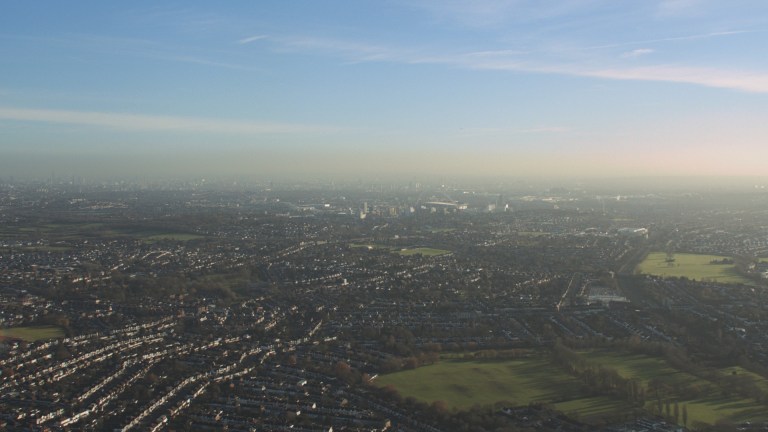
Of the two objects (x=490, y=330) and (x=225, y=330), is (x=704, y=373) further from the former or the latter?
(x=225, y=330)

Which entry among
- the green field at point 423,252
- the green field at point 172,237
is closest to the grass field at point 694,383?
the green field at point 423,252

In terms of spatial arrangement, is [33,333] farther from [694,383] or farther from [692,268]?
[692,268]

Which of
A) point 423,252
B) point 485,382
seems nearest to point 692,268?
point 423,252

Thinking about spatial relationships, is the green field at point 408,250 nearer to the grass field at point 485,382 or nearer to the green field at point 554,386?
the green field at point 554,386

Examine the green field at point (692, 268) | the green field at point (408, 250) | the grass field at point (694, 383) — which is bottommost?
the green field at point (408, 250)

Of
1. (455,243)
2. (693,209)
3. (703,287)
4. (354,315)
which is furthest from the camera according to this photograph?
(693,209)

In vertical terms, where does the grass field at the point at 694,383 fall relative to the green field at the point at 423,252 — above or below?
above

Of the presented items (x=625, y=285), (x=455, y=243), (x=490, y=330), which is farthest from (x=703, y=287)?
(x=455, y=243)
